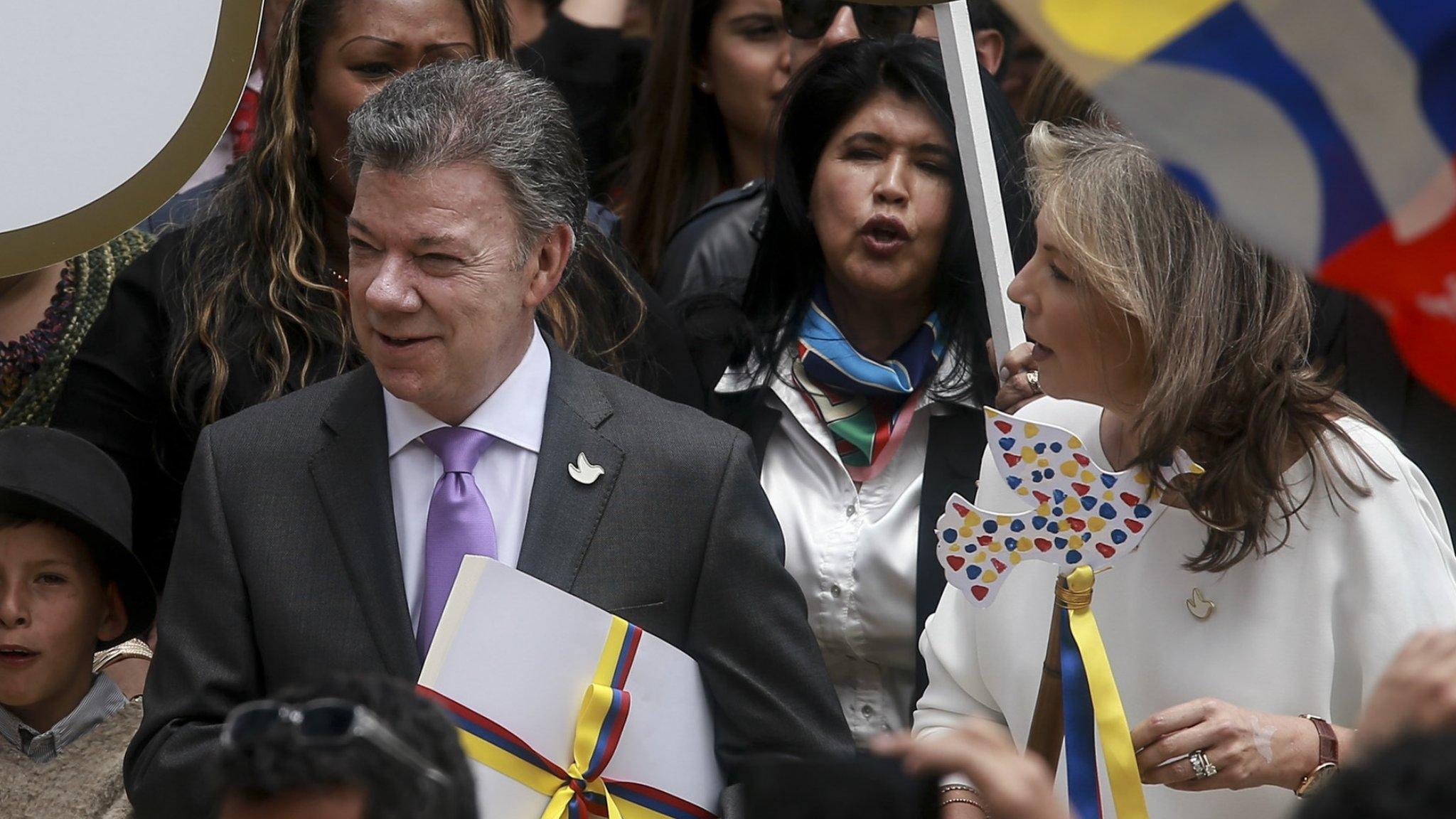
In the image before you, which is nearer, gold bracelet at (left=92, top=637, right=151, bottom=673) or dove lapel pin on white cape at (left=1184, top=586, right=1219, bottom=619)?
dove lapel pin on white cape at (left=1184, top=586, right=1219, bottom=619)

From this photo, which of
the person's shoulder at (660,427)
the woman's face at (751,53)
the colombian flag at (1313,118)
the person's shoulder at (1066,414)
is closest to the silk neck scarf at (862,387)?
the person's shoulder at (1066,414)

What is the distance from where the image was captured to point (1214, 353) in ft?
10.0

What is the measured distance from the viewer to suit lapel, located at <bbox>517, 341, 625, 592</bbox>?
123 inches

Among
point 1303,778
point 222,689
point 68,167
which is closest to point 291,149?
point 68,167

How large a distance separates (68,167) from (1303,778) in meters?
2.04

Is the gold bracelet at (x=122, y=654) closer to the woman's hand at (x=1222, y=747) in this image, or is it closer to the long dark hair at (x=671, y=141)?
the long dark hair at (x=671, y=141)

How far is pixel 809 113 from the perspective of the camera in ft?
14.0

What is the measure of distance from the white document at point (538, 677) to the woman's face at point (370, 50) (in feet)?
4.40

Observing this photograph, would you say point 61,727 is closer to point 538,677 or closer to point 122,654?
point 122,654

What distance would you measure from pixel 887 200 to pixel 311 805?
2.51 metres

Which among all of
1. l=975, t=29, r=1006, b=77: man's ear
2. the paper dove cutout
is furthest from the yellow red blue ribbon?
l=975, t=29, r=1006, b=77: man's ear

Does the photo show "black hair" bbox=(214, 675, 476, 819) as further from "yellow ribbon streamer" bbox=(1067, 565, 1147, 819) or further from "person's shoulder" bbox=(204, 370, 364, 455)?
"person's shoulder" bbox=(204, 370, 364, 455)

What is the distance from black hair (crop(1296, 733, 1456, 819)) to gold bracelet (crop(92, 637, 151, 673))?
2.88 m

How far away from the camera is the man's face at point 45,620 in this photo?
370 centimetres
